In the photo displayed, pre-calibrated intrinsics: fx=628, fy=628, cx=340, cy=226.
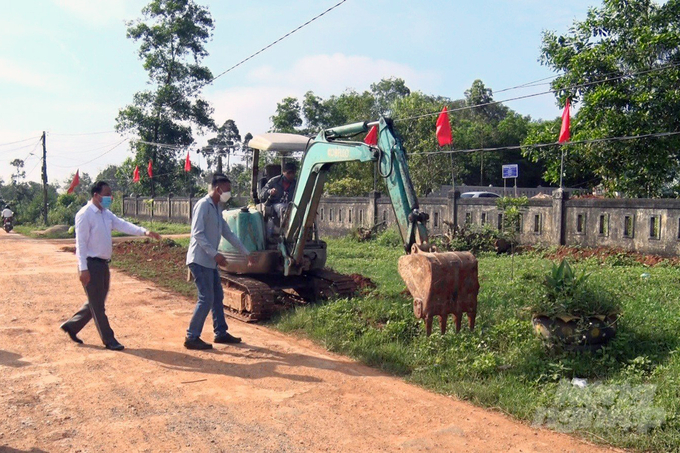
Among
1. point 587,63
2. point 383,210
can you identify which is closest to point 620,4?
point 587,63

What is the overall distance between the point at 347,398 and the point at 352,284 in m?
4.29

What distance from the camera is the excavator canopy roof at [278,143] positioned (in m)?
9.53

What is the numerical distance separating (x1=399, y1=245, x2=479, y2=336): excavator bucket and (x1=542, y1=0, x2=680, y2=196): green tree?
1313 centimetres

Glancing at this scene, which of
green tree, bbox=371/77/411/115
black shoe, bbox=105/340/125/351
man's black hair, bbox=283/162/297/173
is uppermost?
green tree, bbox=371/77/411/115

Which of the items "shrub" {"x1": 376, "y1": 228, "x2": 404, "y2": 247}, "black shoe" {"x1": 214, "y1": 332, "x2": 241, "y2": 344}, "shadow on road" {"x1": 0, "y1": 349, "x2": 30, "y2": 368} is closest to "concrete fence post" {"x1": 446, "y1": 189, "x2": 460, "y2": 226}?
"shrub" {"x1": 376, "y1": 228, "x2": 404, "y2": 247}

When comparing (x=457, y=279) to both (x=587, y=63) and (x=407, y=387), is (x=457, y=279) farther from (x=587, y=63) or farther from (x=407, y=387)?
(x=587, y=63)

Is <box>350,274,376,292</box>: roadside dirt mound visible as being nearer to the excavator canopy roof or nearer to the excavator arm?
the excavator arm

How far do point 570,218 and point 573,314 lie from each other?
11062 mm

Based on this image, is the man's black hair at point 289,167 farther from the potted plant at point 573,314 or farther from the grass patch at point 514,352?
the potted plant at point 573,314

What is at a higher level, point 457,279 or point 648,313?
point 457,279

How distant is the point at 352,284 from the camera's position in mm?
9945

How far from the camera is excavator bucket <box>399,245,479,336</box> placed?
6137 mm

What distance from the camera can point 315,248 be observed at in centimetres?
1009

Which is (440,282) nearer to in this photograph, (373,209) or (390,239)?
(390,239)
